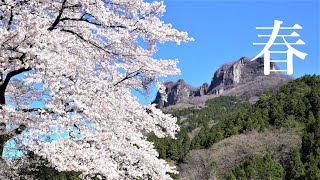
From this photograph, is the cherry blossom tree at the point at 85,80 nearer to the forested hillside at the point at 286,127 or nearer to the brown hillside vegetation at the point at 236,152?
the forested hillside at the point at 286,127

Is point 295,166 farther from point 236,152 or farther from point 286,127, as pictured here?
point 286,127

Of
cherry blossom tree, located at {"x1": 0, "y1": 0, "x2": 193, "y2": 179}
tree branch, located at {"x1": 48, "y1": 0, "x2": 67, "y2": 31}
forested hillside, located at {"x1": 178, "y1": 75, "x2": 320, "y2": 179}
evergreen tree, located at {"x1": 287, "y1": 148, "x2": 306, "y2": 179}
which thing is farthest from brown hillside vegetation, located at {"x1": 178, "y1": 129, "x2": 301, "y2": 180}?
tree branch, located at {"x1": 48, "y1": 0, "x2": 67, "y2": 31}

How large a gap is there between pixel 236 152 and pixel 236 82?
118 metres

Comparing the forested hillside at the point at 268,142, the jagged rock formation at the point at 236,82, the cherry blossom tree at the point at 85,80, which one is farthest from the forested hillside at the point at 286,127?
the jagged rock formation at the point at 236,82

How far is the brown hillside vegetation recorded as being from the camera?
46844 millimetres

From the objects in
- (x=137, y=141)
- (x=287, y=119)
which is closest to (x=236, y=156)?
(x=287, y=119)

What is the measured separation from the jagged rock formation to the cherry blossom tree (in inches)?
4999

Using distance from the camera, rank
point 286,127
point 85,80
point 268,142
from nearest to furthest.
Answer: point 85,80
point 268,142
point 286,127

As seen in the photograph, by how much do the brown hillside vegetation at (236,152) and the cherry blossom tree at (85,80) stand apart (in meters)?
38.2

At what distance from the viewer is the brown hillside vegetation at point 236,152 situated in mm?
46844

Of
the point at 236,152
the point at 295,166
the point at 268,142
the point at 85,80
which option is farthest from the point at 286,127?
the point at 85,80

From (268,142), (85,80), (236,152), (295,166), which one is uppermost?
(85,80)

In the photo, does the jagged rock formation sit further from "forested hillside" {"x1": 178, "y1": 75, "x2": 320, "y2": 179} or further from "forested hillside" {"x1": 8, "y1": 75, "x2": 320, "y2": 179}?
"forested hillside" {"x1": 8, "y1": 75, "x2": 320, "y2": 179}

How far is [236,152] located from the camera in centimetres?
4881
